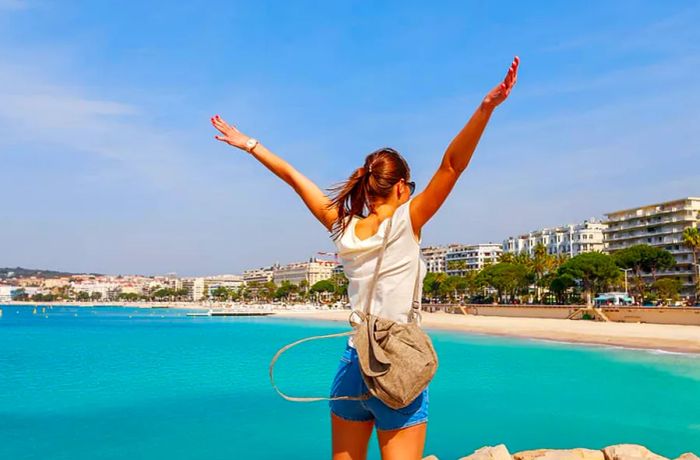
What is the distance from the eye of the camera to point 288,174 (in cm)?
257

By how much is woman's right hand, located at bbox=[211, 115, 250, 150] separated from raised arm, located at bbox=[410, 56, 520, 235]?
0.98 meters

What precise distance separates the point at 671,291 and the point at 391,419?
73939mm

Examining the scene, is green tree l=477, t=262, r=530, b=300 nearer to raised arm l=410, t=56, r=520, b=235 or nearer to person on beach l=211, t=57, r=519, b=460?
person on beach l=211, t=57, r=519, b=460

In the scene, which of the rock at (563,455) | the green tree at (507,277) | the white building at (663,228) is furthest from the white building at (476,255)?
the rock at (563,455)

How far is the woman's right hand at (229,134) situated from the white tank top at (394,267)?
80 cm

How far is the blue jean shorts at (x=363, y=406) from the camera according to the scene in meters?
2.08

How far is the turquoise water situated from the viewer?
13.2 metres

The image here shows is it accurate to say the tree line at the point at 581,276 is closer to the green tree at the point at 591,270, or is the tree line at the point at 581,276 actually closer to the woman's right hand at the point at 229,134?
the green tree at the point at 591,270

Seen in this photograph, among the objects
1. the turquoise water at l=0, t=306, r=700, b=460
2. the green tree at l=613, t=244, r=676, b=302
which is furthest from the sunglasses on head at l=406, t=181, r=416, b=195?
the green tree at l=613, t=244, r=676, b=302

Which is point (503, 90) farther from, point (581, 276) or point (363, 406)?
point (581, 276)

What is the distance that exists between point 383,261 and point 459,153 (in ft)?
1.58

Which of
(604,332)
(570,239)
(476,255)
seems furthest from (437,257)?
(604,332)

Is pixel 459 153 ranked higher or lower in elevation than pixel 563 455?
higher

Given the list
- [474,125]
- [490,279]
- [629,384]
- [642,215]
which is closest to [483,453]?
[474,125]
